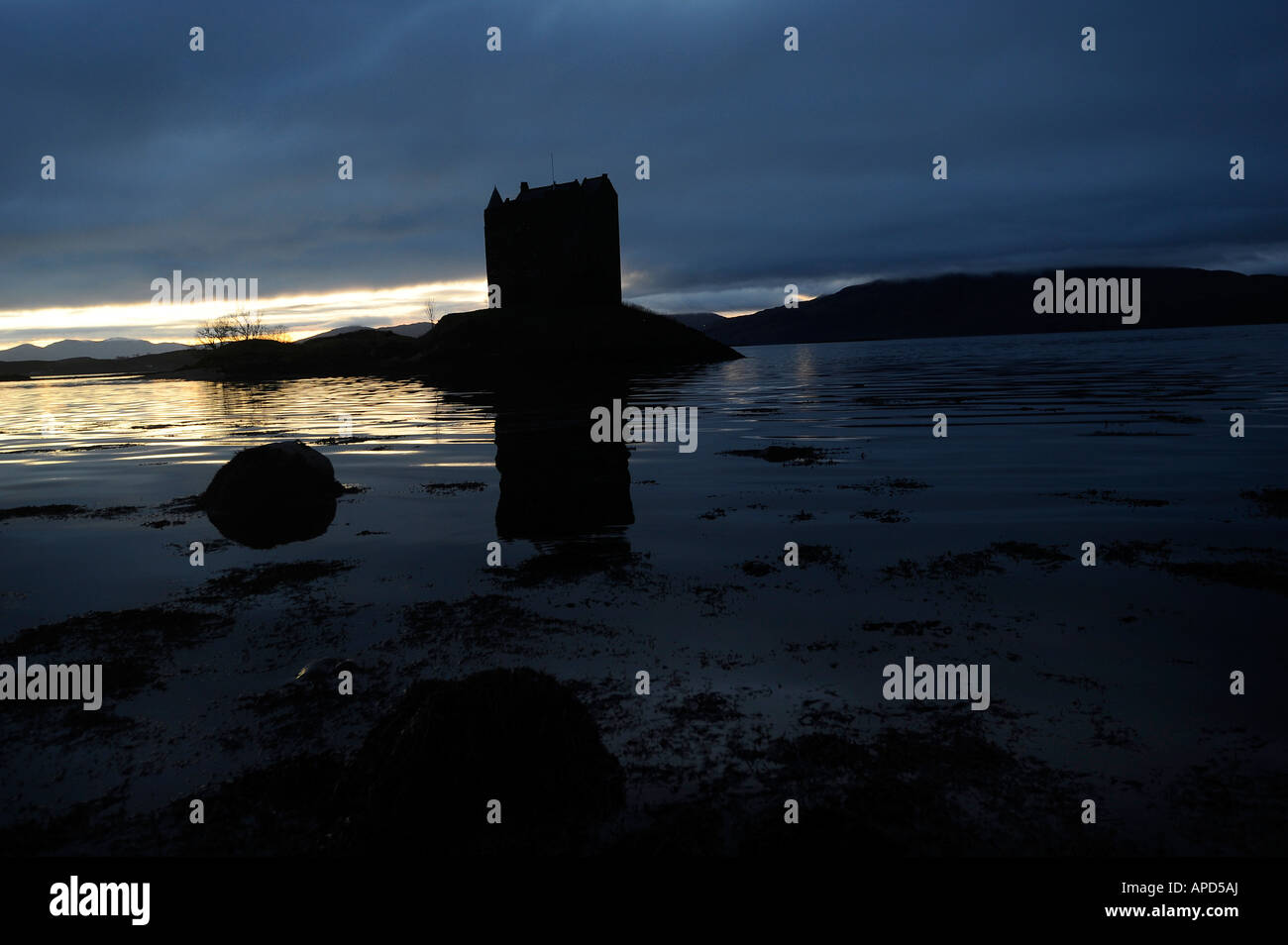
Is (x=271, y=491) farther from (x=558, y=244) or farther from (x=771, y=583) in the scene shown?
(x=558, y=244)

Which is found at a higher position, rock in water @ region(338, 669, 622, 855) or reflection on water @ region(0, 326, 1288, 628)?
reflection on water @ region(0, 326, 1288, 628)

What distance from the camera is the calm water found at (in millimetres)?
4828

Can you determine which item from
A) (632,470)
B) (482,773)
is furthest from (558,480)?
(482,773)

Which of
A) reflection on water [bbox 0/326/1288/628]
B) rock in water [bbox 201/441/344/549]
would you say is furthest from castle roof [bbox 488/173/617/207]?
rock in water [bbox 201/441/344/549]

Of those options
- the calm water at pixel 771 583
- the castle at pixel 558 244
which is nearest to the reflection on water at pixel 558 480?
the calm water at pixel 771 583

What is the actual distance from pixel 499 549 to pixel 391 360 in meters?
76.1

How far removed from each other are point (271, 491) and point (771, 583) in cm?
816

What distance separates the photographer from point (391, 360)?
3115 inches

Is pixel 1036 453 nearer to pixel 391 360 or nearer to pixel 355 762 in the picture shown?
pixel 355 762

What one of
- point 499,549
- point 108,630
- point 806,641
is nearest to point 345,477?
point 499,549

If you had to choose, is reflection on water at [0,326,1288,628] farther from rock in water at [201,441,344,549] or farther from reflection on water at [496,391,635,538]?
rock in water at [201,441,344,549]

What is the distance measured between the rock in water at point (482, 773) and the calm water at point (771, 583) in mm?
537

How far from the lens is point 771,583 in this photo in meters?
7.33

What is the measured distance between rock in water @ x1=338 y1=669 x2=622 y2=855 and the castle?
80.1 meters
